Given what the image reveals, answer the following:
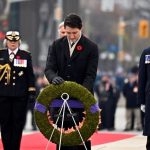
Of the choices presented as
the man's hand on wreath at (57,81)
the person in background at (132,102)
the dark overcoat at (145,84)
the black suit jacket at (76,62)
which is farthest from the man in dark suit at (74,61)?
the person in background at (132,102)

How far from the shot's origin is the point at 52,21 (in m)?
67.9

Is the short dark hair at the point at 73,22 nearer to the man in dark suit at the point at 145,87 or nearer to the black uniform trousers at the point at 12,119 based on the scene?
the man in dark suit at the point at 145,87

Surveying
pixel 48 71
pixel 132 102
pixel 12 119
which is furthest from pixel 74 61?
pixel 132 102

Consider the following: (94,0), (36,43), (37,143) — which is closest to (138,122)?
(37,143)

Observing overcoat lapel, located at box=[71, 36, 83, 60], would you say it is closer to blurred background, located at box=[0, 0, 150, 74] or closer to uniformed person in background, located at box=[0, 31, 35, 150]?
uniformed person in background, located at box=[0, 31, 35, 150]

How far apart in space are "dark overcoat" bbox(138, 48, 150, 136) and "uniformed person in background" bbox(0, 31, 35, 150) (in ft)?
6.29

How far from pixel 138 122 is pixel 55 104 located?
42.1ft

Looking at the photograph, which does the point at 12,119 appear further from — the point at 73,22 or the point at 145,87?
the point at 73,22

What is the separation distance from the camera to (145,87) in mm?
9398

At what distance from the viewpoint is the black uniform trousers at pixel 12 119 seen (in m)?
10.6

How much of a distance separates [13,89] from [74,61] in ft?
6.25

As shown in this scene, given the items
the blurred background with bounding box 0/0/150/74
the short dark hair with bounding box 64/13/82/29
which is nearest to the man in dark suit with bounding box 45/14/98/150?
the short dark hair with bounding box 64/13/82/29

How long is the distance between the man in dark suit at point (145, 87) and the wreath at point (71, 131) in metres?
0.87

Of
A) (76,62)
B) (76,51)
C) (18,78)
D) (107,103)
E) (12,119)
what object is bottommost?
(107,103)
